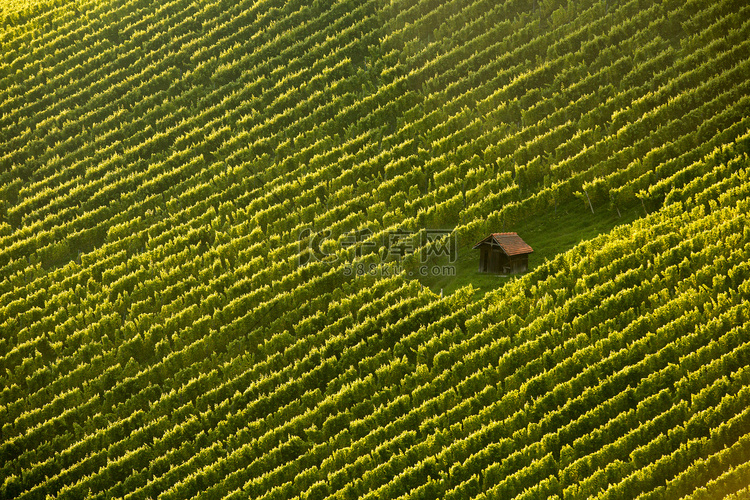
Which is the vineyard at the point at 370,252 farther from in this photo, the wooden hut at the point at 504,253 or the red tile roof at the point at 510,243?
the red tile roof at the point at 510,243

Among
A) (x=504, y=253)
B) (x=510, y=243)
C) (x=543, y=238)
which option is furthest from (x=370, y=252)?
(x=543, y=238)

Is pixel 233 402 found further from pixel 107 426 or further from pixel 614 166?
pixel 614 166

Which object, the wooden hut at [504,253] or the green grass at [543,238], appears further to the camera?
the green grass at [543,238]

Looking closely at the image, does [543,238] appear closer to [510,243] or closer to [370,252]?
[510,243]

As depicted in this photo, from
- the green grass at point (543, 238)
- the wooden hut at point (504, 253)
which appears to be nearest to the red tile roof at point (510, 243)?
the wooden hut at point (504, 253)

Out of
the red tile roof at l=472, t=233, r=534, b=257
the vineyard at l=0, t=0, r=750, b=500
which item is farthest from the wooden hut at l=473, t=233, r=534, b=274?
the vineyard at l=0, t=0, r=750, b=500

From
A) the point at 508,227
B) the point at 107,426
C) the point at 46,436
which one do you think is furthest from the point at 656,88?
the point at 46,436

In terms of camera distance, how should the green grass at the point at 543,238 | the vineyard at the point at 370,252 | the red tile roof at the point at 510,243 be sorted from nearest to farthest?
the vineyard at the point at 370,252
the red tile roof at the point at 510,243
the green grass at the point at 543,238

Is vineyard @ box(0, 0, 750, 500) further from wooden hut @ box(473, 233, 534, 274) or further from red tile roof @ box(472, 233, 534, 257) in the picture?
red tile roof @ box(472, 233, 534, 257)
